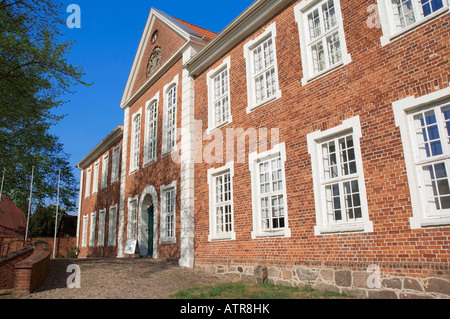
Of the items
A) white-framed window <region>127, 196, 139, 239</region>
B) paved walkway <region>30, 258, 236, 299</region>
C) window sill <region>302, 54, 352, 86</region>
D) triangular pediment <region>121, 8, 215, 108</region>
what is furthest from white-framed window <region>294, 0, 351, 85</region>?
white-framed window <region>127, 196, 139, 239</region>

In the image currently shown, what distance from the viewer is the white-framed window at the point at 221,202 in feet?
41.0

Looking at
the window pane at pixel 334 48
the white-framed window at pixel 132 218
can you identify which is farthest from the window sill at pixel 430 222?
the white-framed window at pixel 132 218

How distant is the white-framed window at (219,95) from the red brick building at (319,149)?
0.05m

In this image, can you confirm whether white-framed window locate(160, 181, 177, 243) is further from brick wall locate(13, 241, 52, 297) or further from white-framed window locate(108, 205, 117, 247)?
white-framed window locate(108, 205, 117, 247)

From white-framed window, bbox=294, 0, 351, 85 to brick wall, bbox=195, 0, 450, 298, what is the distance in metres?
0.19

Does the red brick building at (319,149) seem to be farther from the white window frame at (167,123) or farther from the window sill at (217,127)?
the white window frame at (167,123)

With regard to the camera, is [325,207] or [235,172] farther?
[235,172]

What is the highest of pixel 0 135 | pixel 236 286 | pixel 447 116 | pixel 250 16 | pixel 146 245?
pixel 250 16

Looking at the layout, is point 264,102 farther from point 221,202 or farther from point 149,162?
point 149,162

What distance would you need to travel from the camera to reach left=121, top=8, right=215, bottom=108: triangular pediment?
17.2 metres

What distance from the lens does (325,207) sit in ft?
29.3

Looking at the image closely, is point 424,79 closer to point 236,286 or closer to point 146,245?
point 236,286

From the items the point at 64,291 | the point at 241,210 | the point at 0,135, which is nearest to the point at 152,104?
the point at 0,135

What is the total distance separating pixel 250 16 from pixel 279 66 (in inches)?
99.0
